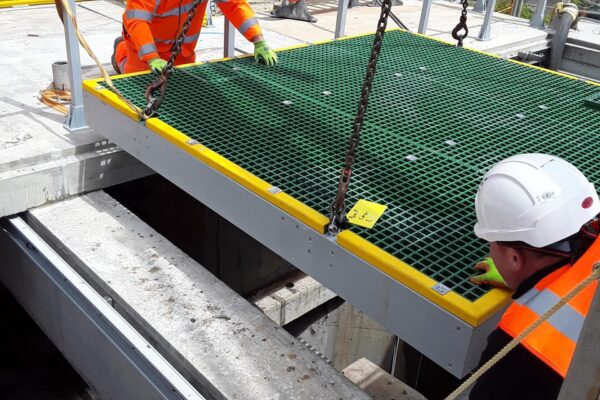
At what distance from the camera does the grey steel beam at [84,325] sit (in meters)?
2.79

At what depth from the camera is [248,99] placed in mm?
3971

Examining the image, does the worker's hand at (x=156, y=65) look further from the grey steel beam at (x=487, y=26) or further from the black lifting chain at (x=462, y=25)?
the grey steel beam at (x=487, y=26)

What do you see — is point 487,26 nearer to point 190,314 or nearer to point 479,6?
point 479,6

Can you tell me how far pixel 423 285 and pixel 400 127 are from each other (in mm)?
1599

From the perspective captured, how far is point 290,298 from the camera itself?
5.73 meters

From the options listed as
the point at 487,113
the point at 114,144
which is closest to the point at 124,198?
the point at 114,144

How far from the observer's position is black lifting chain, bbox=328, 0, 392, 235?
7.50ft

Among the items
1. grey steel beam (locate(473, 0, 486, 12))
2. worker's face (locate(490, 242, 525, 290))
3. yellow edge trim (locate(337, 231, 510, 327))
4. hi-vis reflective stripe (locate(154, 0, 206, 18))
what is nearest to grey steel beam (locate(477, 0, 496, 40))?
grey steel beam (locate(473, 0, 486, 12))

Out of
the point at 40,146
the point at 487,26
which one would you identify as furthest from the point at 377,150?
the point at 487,26

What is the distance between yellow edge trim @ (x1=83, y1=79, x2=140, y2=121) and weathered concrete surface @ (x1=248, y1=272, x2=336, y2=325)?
98.5 inches

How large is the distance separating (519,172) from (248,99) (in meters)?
2.34

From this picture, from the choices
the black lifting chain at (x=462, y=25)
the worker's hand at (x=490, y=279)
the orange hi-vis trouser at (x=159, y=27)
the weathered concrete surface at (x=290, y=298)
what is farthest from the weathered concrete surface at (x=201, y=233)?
the worker's hand at (x=490, y=279)

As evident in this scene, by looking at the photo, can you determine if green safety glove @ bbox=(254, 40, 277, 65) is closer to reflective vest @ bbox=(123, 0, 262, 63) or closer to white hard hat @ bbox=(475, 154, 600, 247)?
reflective vest @ bbox=(123, 0, 262, 63)

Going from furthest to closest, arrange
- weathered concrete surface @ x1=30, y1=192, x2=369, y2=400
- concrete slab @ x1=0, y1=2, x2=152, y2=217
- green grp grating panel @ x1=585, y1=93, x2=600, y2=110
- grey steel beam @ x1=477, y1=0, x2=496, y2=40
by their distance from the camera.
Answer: grey steel beam @ x1=477, y1=0, x2=496, y2=40 < green grp grating panel @ x1=585, y1=93, x2=600, y2=110 < concrete slab @ x1=0, y1=2, x2=152, y2=217 < weathered concrete surface @ x1=30, y1=192, x2=369, y2=400
